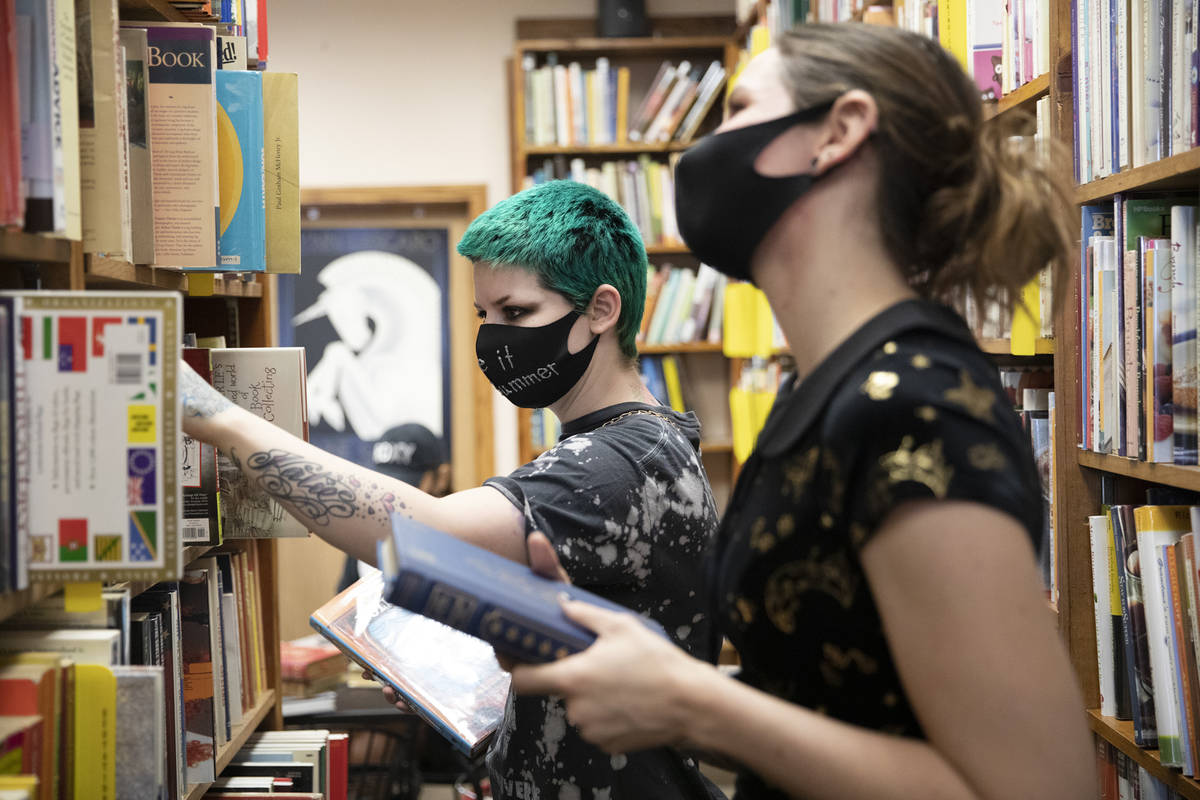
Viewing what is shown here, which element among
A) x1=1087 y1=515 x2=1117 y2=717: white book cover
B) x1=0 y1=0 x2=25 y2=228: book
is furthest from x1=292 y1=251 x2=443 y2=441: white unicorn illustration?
x1=0 y1=0 x2=25 y2=228: book

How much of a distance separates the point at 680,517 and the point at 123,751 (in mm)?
670

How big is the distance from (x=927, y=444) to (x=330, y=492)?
2.23 ft

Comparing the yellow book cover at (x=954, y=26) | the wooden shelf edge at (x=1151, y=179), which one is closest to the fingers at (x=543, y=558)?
the wooden shelf edge at (x=1151, y=179)

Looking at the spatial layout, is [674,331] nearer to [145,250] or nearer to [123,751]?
[145,250]

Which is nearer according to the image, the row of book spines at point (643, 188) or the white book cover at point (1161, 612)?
the white book cover at point (1161, 612)

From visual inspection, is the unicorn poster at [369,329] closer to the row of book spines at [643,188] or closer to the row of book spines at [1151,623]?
the row of book spines at [643,188]

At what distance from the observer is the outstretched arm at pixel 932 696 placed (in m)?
0.68

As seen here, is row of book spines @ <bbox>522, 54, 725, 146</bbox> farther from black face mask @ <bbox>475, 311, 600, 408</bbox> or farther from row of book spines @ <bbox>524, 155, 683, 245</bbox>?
black face mask @ <bbox>475, 311, 600, 408</bbox>

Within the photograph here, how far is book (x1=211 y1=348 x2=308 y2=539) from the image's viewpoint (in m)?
1.46

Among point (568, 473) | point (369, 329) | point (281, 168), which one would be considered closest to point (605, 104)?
point (369, 329)

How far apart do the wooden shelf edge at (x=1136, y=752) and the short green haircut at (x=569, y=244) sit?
85 cm

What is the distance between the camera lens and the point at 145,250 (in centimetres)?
124

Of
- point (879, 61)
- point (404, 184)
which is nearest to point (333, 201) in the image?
point (404, 184)

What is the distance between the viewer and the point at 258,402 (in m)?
1.47
